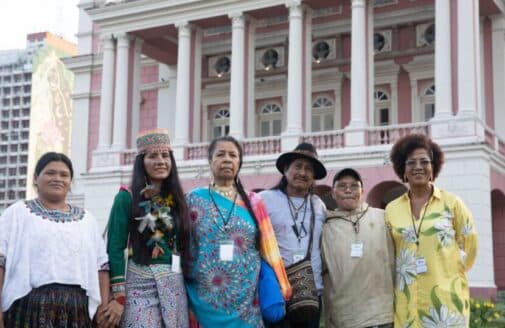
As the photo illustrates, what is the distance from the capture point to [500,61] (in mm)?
20844

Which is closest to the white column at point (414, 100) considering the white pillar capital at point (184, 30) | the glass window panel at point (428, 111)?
the glass window panel at point (428, 111)

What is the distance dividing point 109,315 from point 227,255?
3.00ft

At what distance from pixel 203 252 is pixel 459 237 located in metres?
1.87

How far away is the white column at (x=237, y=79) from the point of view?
852 inches

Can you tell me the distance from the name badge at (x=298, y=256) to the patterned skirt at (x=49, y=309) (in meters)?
1.62

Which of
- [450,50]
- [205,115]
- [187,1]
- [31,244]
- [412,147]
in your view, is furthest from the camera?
[205,115]

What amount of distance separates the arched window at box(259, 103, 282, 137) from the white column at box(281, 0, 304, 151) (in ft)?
13.7

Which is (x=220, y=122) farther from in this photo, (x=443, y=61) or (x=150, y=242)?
(x=150, y=242)

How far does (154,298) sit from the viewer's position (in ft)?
16.7

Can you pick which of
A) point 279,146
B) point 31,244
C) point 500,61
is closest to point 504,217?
point 500,61

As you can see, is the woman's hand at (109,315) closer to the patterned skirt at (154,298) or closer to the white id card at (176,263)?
the patterned skirt at (154,298)

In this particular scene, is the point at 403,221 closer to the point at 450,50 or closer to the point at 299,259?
the point at 299,259

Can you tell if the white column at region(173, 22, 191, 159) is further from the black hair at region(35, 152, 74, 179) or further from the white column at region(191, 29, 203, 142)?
the black hair at region(35, 152, 74, 179)

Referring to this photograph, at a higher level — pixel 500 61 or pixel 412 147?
pixel 500 61
